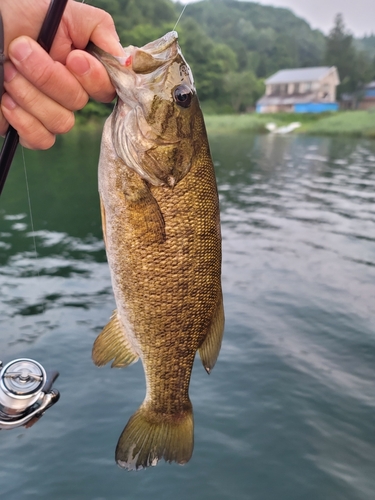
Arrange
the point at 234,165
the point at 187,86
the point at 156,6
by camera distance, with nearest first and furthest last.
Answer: the point at 187,86
the point at 234,165
the point at 156,6

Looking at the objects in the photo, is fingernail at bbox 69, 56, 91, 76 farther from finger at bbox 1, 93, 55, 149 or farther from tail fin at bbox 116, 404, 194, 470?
tail fin at bbox 116, 404, 194, 470

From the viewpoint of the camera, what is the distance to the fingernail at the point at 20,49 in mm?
1675

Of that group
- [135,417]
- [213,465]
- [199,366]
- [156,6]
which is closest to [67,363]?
[199,366]

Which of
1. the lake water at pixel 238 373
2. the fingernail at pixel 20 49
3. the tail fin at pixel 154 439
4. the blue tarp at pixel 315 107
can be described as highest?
the fingernail at pixel 20 49

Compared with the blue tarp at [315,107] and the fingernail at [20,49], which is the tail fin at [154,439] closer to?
the fingernail at [20,49]

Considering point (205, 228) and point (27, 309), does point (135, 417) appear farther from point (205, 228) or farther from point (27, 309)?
point (27, 309)

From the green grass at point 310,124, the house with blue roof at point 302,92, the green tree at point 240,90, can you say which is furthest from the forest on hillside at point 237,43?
the green grass at point 310,124

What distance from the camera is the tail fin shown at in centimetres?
214

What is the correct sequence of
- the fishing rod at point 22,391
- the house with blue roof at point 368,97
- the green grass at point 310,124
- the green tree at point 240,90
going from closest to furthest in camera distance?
the fishing rod at point 22,391 < the green grass at point 310,124 < the green tree at point 240,90 < the house with blue roof at point 368,97

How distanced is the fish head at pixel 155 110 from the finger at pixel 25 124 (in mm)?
302

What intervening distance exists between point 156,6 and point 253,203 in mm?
55675

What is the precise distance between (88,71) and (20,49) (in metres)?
0.25

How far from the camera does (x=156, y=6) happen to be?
200 feet

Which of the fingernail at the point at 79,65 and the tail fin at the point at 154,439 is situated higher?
the fingernail at the point at 79,65
